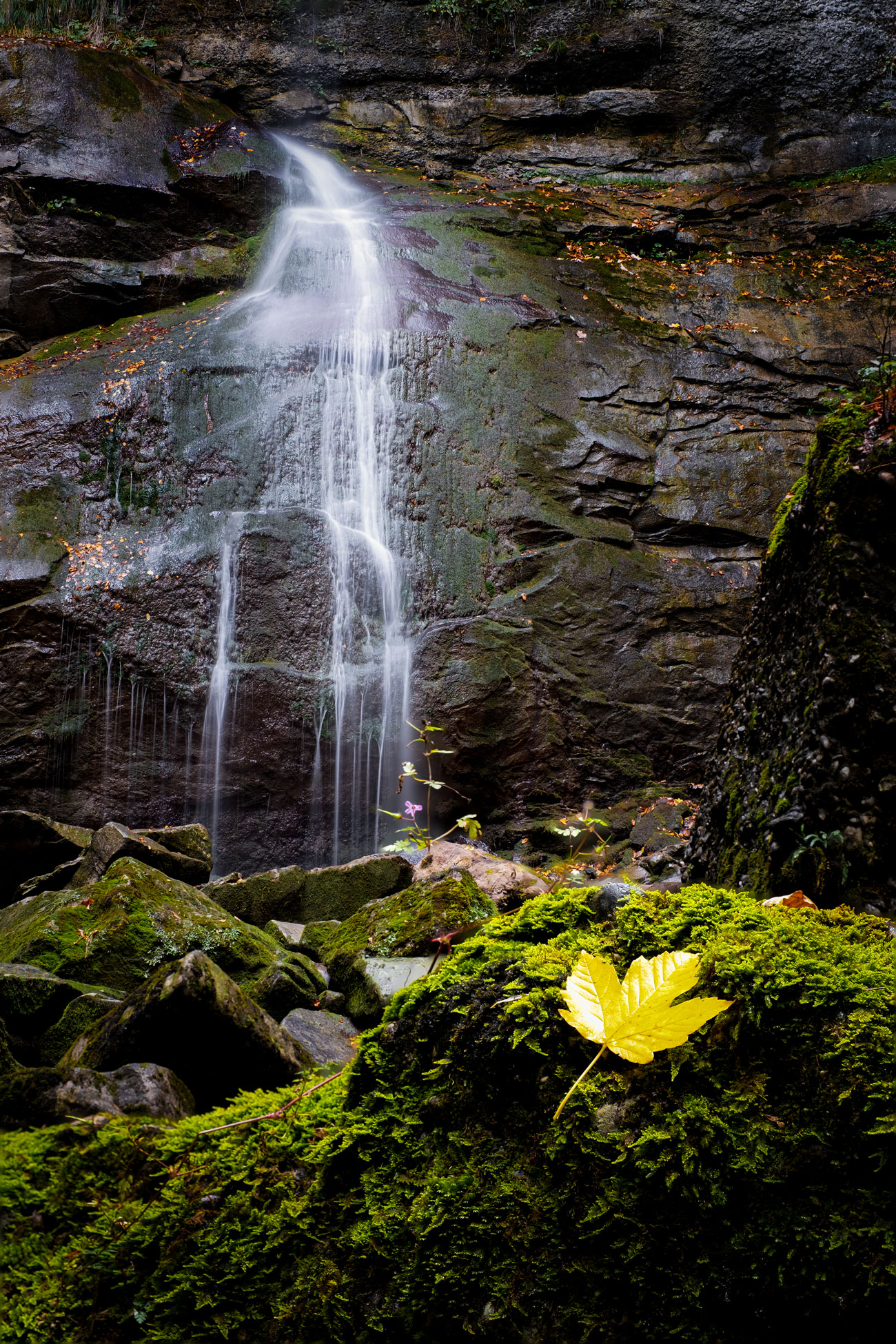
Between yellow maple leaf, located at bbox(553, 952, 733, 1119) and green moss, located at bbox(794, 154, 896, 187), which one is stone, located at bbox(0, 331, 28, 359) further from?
yellow maple leaf, located at bbox(553, 952, 733, 1119)

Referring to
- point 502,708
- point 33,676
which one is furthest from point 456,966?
point 33,676

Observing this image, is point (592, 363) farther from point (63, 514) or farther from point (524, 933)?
point (524, 933)

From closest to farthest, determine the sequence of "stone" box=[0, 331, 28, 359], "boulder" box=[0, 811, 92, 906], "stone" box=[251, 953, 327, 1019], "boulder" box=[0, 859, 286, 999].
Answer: "stone" box=[251, 953, 327, 1019], "boulder" box=[0, 859, 286, 999], "boulder" box=[0, 811, 92, 906], "stone" box=[0, 331, 28, 359]

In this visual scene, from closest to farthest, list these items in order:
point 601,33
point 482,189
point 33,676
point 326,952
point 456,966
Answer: point 456,966
point 326,952
point 33,676
point 482,189
point 601,33

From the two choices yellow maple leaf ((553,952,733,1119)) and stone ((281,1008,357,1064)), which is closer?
yellow maple leaf ((553,952,733,1119))

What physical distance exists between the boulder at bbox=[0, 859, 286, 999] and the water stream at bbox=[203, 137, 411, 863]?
5.02 m

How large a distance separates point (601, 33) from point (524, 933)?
706 inches

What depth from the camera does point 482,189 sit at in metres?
13.9

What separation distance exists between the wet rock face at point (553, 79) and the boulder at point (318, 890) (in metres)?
13.1

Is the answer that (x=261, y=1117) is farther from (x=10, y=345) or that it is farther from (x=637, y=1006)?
(x=10, y=345)

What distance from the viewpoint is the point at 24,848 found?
6.35 m

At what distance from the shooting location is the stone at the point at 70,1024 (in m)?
2.76

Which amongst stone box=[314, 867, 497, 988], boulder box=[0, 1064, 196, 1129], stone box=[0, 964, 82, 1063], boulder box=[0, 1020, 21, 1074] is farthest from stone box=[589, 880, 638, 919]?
stone box=[314, 867, 497, 988]

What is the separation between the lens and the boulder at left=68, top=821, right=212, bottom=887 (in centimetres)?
484
